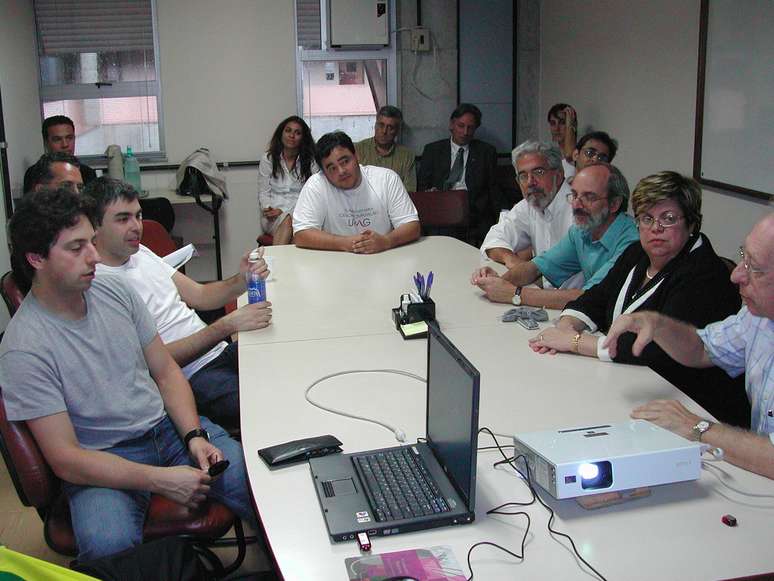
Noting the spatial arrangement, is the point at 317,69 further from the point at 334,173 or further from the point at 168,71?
the point at 334,173

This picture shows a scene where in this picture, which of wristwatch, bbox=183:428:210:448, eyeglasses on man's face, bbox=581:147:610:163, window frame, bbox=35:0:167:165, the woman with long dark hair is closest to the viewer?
wristwatch, bbox=183:428:210:448

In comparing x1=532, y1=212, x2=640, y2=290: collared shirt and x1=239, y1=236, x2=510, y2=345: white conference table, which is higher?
x1=532, y1=212, x2=640, y2=290: collared shirt

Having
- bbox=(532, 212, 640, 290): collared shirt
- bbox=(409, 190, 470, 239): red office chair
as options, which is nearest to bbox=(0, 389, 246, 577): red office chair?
bbox=(532, 212, 640, 290): collared shirt

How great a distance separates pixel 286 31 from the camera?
608 centimetres

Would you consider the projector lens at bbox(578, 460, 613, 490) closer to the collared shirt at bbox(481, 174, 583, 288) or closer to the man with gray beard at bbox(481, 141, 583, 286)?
the man with gray beard at bbox(481, 141, 583, 286)

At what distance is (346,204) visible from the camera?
3.97 m

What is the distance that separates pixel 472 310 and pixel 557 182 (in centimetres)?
100

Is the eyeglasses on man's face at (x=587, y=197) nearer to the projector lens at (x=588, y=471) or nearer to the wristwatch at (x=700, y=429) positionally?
the wristwatch at (x=700, y=429)

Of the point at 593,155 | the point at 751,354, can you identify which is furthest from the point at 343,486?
the point at 593,155

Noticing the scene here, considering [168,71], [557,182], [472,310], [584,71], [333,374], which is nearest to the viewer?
[333,374]

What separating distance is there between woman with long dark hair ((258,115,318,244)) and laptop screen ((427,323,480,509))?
405cm

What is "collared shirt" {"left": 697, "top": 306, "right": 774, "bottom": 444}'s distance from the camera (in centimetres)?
188

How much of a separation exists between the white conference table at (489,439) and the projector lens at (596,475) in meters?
0.05

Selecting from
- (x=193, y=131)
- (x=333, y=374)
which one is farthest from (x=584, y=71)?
(x=333, y=374)
